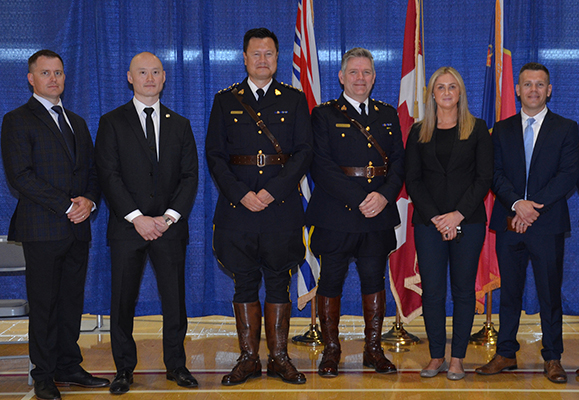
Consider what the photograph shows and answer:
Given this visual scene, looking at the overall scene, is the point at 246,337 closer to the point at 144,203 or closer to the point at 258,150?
the point at 144,203

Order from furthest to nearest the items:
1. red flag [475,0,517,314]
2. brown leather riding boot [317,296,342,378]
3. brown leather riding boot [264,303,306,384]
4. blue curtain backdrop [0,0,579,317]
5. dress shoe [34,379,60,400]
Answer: blue curtain backdrop [0,0,579,317] < red flag [475,0,517,314] < brown leather riding boot [317,296,342,378] < brown leather riding boot [264,303,306,384] < dress shoe [34,379,60,400]

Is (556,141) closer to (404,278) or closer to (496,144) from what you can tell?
(496,144)

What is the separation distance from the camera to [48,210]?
10.0 feet

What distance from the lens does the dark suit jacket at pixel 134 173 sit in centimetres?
309

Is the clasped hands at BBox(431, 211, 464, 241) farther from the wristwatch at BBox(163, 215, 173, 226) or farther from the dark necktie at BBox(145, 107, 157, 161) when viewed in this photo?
the dark necktie at BBox(145, 107, 157, 161)

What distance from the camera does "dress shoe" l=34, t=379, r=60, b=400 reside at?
9.87 feet

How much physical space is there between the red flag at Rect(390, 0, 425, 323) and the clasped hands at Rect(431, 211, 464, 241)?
85 cm

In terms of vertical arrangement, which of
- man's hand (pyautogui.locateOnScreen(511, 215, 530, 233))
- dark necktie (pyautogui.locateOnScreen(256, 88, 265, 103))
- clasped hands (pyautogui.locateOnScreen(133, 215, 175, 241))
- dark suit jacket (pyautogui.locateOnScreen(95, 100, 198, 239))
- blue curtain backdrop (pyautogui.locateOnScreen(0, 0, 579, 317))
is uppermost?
blue curtain backdrop (pyautogui.locateOnScreen(0, 0, 579, 317))

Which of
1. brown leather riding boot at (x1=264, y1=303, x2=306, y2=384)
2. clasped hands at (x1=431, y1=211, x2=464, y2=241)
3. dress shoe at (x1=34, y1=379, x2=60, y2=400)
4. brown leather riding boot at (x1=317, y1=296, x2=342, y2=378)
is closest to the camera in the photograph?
dress shoe at (x1=34, y1=379, x2=60, y2=400)

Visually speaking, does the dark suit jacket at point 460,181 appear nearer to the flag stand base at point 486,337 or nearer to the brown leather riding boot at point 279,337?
the brown leather riding boot at point 279,337

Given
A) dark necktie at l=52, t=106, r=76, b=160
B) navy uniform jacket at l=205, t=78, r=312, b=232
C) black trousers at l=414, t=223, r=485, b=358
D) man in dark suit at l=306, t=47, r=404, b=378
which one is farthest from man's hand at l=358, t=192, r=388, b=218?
dark necktie at l=52, t=106, r=76, b=160

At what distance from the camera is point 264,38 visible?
3168mm

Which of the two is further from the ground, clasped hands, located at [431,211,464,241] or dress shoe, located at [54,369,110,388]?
clasped hands, located at [431,211,464,241]

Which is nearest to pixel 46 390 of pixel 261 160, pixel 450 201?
pixel 261 160
